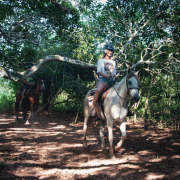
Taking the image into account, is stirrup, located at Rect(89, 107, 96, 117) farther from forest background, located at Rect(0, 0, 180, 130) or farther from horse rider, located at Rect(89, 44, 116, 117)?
forest background, located at Rect(0, 0, 180, 130)

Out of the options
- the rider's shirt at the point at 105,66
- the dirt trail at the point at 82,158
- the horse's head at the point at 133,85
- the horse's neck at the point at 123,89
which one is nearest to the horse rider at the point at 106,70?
the rider's shirt at the point at 105,66

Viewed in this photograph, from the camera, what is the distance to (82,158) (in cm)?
509

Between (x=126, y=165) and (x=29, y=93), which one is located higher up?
(x=29, y=93)

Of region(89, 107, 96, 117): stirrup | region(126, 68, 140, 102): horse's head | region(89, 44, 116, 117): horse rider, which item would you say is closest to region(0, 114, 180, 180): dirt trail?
region(89, 107, 96, 117): stirrup

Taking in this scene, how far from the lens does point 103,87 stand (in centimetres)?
516

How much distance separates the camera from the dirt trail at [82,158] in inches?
154

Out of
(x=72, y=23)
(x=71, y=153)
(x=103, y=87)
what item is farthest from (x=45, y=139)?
(x=72, y=23)

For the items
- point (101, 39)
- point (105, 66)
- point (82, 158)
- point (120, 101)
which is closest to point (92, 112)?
point (120, 101)

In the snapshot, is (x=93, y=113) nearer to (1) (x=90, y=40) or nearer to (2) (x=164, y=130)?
(2) (x=164, y=130)

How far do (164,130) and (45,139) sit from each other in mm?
5235

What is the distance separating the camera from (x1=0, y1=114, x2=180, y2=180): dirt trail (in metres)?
3.90

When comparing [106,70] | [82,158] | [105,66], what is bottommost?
[82,158]

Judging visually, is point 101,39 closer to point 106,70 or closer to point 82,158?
point 106,70

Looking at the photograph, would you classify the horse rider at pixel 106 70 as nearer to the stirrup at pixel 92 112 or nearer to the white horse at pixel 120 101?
the white horse at pixel 120 101
